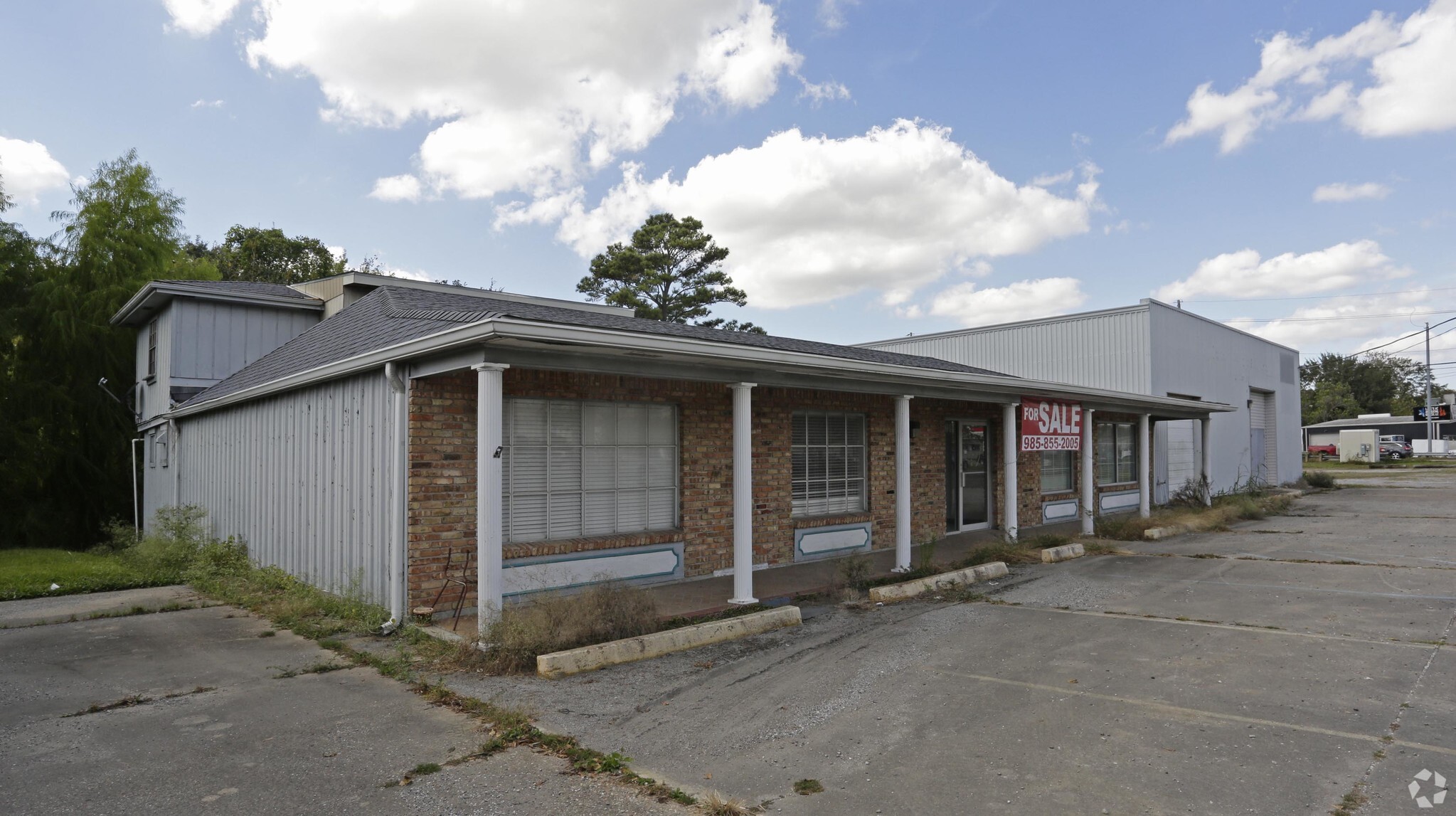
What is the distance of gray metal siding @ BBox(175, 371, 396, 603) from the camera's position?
8.20m

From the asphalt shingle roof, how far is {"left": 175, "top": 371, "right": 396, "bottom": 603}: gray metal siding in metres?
0.47

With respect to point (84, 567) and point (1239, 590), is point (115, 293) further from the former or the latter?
point (1239, 590)

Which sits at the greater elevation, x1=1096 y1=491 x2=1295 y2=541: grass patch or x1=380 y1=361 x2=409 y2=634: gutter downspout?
x1=380 y1=361 x2=409 y2=634: gutter downspout

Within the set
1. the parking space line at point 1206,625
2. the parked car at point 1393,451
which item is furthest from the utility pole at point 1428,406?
the parking space line at point 1206,625

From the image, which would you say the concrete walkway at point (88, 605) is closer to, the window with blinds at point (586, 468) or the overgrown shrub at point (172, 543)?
the overgrown shrub at point (172, 543)

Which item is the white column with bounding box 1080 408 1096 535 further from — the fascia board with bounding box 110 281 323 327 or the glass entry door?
the fascia board with bounding box 110 281 323 327

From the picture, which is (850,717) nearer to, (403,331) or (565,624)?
(565,624)

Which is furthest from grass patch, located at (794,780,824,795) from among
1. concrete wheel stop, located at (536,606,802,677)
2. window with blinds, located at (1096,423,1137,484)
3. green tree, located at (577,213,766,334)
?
green tree, located at (577,213,766,334)

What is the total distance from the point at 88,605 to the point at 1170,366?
2304 centimetres

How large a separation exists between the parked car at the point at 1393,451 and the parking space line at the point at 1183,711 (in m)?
61.9

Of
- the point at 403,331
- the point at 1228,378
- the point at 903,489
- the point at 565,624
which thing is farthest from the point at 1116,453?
the point at 403,331

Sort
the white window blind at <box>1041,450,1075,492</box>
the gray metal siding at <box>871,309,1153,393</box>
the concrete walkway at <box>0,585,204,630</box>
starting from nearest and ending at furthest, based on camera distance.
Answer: the concrete walkway at <box>0,585,204,630</box>, the white window blind at <box>1041,450,1075,492</box>, the gray metal siding at <box>871,309,1153,393</box>

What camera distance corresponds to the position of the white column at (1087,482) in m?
14.8

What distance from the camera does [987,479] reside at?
A: 15672 mm
